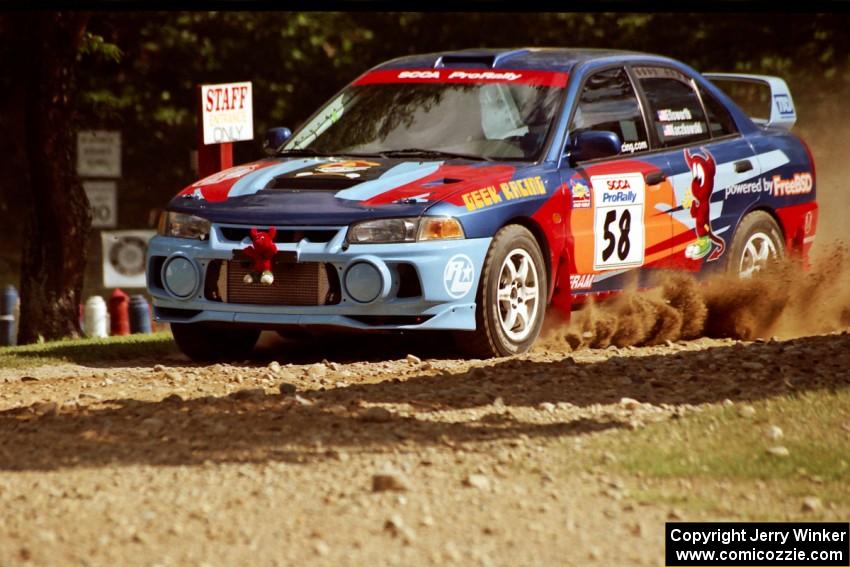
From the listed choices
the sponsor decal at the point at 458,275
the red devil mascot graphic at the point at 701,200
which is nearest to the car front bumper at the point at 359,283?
the sponsor decal at the point at 458,275

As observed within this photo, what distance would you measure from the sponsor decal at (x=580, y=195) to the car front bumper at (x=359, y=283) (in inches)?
34.7

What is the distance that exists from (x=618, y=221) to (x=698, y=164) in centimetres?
93

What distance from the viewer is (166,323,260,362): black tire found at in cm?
998

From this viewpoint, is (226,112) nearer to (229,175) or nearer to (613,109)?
(229,175)

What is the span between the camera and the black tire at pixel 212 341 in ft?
32.8

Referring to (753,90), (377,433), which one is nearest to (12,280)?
(753,90)

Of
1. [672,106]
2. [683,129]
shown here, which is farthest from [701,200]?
[672,106]

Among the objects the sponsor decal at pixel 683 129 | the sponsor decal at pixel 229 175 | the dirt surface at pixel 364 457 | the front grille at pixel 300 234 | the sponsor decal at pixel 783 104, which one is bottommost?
the dirt surface at pixel 364 457

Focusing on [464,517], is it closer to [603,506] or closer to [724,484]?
[603,506]

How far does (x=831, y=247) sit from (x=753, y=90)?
34.8ft

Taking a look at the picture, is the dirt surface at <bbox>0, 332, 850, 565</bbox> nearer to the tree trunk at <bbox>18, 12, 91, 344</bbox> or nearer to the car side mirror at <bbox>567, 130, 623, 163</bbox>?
the car side mirror at <bbox>567, 130, 623, 163</bbox>

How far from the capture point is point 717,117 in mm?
11500

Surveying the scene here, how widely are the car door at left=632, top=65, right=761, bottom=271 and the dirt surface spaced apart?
4.81 feet

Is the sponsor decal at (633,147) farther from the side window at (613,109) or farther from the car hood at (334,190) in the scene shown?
the car hood at (334,190)
